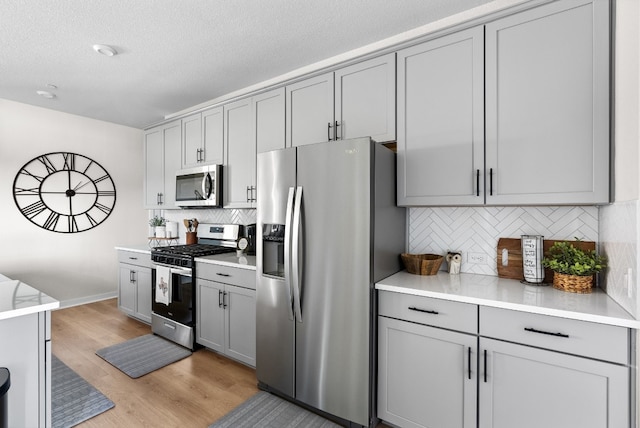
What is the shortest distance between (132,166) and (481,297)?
16.8 feet

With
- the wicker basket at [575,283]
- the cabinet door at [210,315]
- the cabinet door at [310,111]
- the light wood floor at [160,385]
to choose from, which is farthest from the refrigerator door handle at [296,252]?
the wicker basket at [575,283]

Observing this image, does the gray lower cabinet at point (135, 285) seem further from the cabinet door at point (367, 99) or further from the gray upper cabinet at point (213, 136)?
the cabinet door at point (367, 99)

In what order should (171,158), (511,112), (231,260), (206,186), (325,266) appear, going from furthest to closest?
1. (171,158)
2. (206,186)
3. (231,260)
4. (325,266)
5. (511,112)

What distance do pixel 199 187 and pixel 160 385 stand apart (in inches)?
77.2

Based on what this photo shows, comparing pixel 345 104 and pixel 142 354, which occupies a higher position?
pixel 345 104

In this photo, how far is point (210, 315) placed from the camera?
2.90 metres

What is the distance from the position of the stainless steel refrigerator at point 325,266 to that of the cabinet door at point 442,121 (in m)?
0.19

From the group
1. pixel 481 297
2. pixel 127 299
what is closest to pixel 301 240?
pixel 481 297

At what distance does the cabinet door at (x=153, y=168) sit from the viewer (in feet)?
13.7

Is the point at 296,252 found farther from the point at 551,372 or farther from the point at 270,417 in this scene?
the point at 551,372

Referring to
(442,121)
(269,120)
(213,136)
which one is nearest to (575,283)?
(442,121)

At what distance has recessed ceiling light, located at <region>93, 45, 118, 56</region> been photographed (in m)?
2.48

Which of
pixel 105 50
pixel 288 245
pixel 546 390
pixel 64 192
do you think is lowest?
pixel 546 390

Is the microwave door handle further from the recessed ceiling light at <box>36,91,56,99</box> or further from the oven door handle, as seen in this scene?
the recessed ceiling light at <box>36,91,56,99</box>
